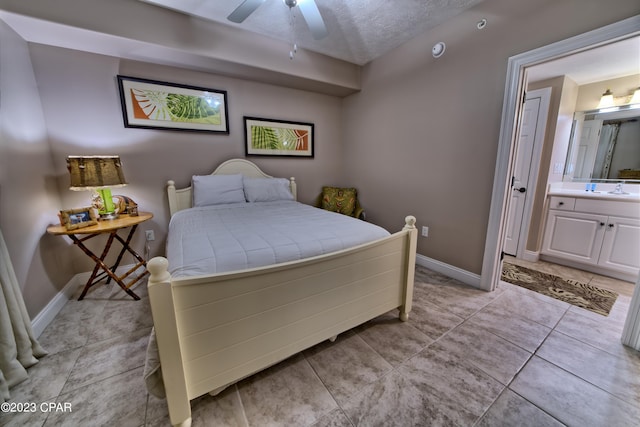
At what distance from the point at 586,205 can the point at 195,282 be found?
369 cm

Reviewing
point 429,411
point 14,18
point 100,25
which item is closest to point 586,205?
point 429,411

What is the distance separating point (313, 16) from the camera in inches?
67.2

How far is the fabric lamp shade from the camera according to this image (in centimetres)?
187

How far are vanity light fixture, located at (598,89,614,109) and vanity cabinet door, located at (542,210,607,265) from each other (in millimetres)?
1241

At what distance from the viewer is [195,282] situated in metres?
0.95

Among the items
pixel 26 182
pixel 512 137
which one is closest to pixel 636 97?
pixel 512 137

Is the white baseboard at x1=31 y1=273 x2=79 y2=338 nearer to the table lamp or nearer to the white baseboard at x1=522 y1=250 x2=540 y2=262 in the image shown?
the table lamp

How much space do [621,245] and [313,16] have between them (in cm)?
351

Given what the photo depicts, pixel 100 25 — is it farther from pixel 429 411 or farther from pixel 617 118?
pixel 617 118

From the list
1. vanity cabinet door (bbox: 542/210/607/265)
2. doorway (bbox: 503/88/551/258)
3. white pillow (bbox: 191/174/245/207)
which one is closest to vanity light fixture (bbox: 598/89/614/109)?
doorway (bbox: 503/88/551/258)

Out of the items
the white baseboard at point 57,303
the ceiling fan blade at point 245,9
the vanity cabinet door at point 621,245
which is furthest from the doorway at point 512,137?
the white baseboard at point 57,303

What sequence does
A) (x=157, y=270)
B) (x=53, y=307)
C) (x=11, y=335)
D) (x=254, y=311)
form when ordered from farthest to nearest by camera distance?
(x=53, y=307)
(x=11, y=335)
(x=254, y=311)
(x=157, y=270)

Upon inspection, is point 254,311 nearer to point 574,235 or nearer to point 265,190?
point 265,190

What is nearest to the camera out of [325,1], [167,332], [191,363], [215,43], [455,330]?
[167,332]
